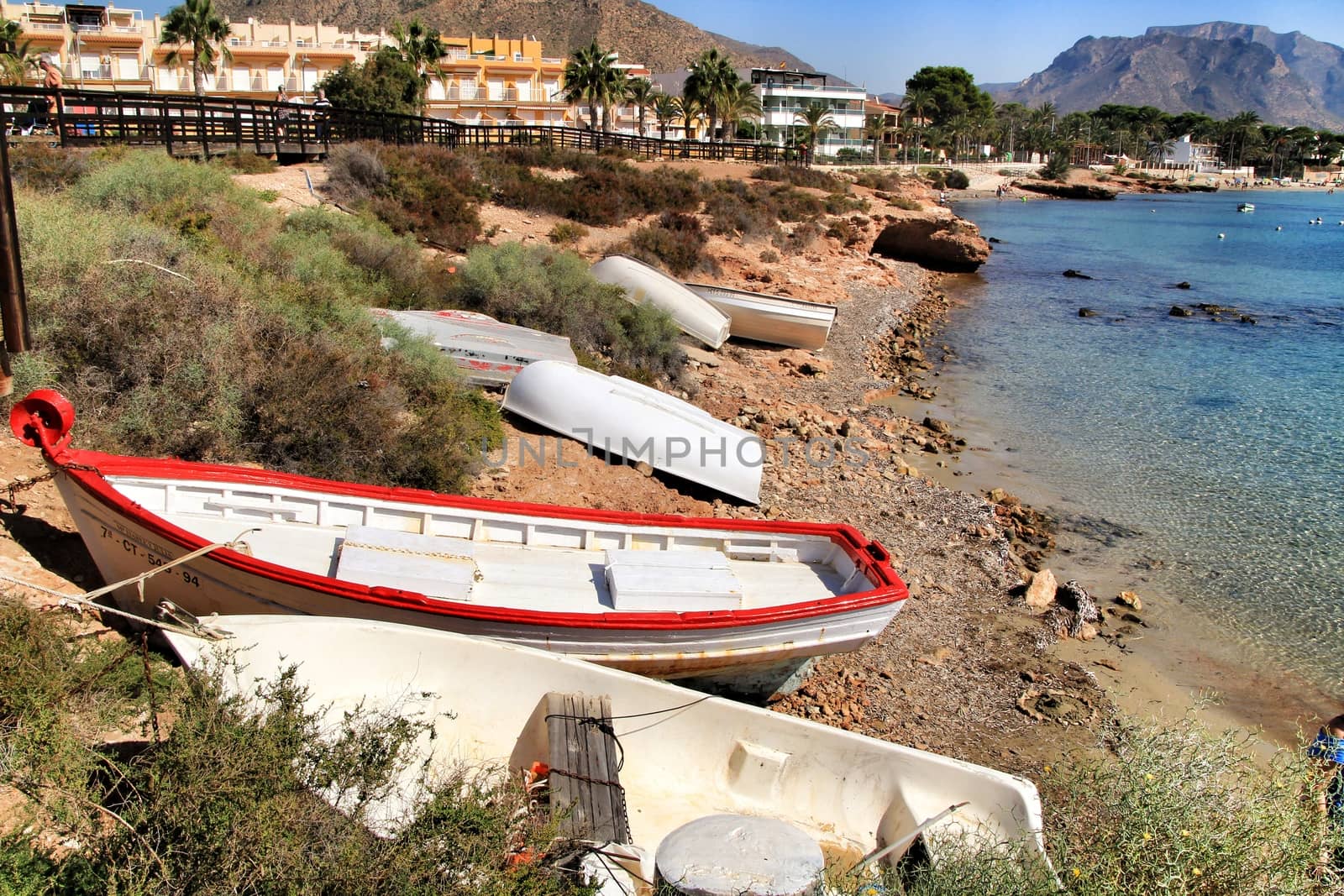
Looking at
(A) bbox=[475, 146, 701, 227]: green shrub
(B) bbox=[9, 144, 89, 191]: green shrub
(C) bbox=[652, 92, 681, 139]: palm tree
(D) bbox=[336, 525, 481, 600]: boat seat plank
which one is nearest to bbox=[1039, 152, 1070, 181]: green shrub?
(C) bbox=[652, 92, 681, 139]: palm tree

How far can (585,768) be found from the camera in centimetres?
540

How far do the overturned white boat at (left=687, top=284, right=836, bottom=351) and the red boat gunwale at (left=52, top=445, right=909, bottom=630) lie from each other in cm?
1164

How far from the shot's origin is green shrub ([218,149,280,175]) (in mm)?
20859

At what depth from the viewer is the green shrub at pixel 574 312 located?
1472cm

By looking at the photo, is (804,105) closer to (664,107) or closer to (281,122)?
(664,107)

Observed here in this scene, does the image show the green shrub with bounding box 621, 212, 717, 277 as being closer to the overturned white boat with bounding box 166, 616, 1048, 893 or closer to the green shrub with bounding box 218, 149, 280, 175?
the green shrub with bounding box 218, 149, 280, 175

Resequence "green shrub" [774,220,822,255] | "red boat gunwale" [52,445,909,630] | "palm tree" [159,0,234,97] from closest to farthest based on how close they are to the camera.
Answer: "red boat gunwale" [52,445,909,630] < "green shrub" [774,220,822,255] < "palm tree" [159,0,234,97]

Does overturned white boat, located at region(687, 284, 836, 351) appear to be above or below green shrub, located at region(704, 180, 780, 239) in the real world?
below

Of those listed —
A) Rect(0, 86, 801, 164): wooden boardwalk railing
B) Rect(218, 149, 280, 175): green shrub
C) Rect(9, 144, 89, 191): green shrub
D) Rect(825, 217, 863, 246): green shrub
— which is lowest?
Rect(825, 217, 863, 246): green shrub

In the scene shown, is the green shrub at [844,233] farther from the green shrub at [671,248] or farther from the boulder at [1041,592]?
the boulder at [1041,592]

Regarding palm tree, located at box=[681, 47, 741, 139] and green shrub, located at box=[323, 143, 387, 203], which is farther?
palm tree, located at box=[681, 47, 741, 139]

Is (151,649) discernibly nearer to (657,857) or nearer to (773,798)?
(657,857)

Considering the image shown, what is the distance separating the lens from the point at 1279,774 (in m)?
4.87

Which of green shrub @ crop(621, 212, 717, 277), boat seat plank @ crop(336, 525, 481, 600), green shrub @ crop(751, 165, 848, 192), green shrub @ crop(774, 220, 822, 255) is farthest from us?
green shrub @ crop(751, 165, 848, 192)
